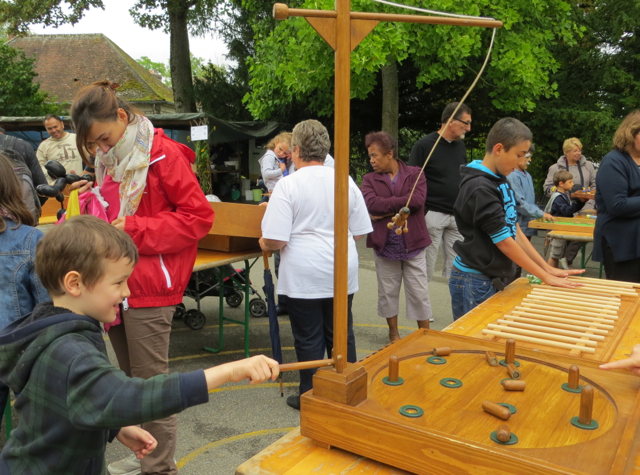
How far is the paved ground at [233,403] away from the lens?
10.5 ft

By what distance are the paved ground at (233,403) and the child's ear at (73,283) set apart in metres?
1.92

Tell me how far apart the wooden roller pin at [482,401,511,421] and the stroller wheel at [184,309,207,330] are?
430cm

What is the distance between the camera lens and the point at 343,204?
1398 mm

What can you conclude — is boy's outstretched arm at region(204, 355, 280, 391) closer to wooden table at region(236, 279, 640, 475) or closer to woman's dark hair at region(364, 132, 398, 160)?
wooden table at region(236, 279, 640, 475)

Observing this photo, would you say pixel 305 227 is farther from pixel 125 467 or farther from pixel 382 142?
pixel 125 467

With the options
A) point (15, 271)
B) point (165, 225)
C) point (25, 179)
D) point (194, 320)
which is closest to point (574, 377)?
point (165, 225)

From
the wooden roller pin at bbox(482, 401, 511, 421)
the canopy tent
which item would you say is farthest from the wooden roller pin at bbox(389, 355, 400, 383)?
the canopy tent

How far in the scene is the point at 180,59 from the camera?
17031 mm

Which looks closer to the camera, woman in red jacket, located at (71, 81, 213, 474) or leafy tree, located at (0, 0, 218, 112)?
woman in red jacket, located at (71, 81, 213, 474)

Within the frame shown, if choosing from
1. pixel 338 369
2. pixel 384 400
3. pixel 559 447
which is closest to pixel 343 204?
pixel 338 369

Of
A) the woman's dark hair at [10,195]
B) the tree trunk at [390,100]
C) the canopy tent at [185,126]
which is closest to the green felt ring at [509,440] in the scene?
the woman's dark hair at [10,195]

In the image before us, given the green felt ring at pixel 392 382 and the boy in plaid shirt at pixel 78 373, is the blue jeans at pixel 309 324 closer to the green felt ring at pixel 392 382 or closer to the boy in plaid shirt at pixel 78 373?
the green felt ring at pixel 392 382

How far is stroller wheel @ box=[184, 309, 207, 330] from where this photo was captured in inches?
212

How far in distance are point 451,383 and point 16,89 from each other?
19.6 m
